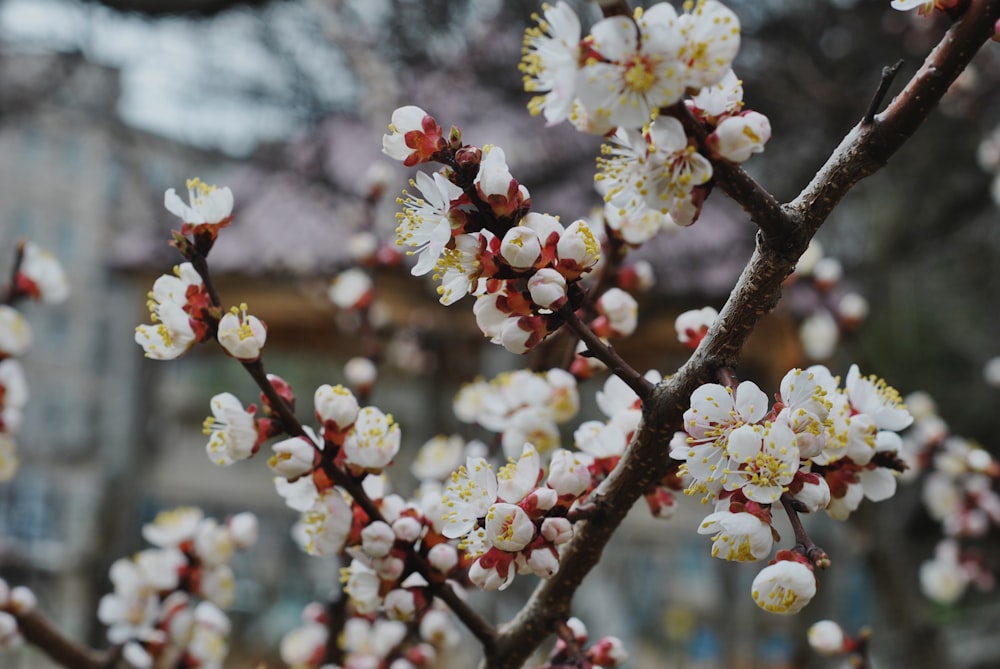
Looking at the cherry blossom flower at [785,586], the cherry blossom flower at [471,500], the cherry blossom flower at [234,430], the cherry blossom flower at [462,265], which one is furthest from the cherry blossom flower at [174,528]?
the cherry blossom flower at [785,586]

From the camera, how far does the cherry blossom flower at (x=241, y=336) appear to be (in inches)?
28.0

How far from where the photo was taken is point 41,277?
4.00ft

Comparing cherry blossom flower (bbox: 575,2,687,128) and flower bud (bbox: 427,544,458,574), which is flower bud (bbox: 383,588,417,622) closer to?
flower bud (bbox: 427,544,458,574)

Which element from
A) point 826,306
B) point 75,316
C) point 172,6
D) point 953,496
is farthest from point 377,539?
point 75,316

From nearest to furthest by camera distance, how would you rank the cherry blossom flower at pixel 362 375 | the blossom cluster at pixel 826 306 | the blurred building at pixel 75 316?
the cherry blossom flower at pixel 362 375, the blossom cluster at pixel 826 306, the blurred building at pixel 75 316

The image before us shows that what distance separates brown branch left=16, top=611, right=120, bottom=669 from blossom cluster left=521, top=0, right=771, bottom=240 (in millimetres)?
906

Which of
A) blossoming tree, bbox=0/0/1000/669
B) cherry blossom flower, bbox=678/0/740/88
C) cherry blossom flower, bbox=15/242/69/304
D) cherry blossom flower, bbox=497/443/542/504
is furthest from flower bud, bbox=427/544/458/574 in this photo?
cherry blossom flower, bbox=15/242/69/304

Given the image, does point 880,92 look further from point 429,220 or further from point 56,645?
point 56,645

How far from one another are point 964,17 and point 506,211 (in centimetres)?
33

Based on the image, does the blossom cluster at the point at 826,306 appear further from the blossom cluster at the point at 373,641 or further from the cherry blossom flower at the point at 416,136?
the cherry blossom flower at the point at 416,136

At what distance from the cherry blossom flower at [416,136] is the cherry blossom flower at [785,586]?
1.17 feet

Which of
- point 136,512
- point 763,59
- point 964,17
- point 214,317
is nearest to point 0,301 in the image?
point 214,317

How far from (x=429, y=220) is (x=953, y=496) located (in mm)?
1688

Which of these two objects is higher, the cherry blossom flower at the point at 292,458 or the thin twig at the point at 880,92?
the thin twig at the point at 880,92
